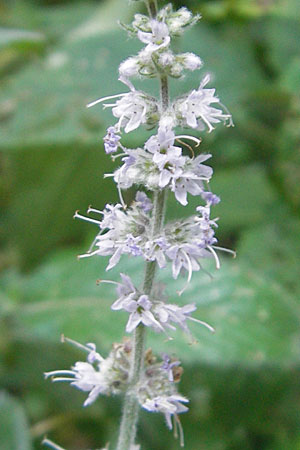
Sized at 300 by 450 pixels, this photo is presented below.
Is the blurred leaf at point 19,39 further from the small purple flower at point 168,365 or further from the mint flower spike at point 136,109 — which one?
the small purple flower at point 168,365

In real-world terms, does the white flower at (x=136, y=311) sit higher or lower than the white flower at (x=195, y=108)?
lower

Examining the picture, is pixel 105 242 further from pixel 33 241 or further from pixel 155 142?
pixel 33 241

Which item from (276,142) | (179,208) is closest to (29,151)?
(179,208)

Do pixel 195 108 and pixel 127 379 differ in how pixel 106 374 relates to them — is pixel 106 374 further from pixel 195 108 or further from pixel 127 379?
pixel 195 108

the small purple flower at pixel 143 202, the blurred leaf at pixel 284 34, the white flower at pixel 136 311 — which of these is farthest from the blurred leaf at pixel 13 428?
the blurred leaf at pixel 284 34

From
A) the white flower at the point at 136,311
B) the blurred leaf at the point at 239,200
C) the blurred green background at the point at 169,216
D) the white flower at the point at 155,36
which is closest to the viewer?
the white flower at the point at 155,36

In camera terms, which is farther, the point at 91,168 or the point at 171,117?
the point at 91,168

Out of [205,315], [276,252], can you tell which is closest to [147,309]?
[205,315]
